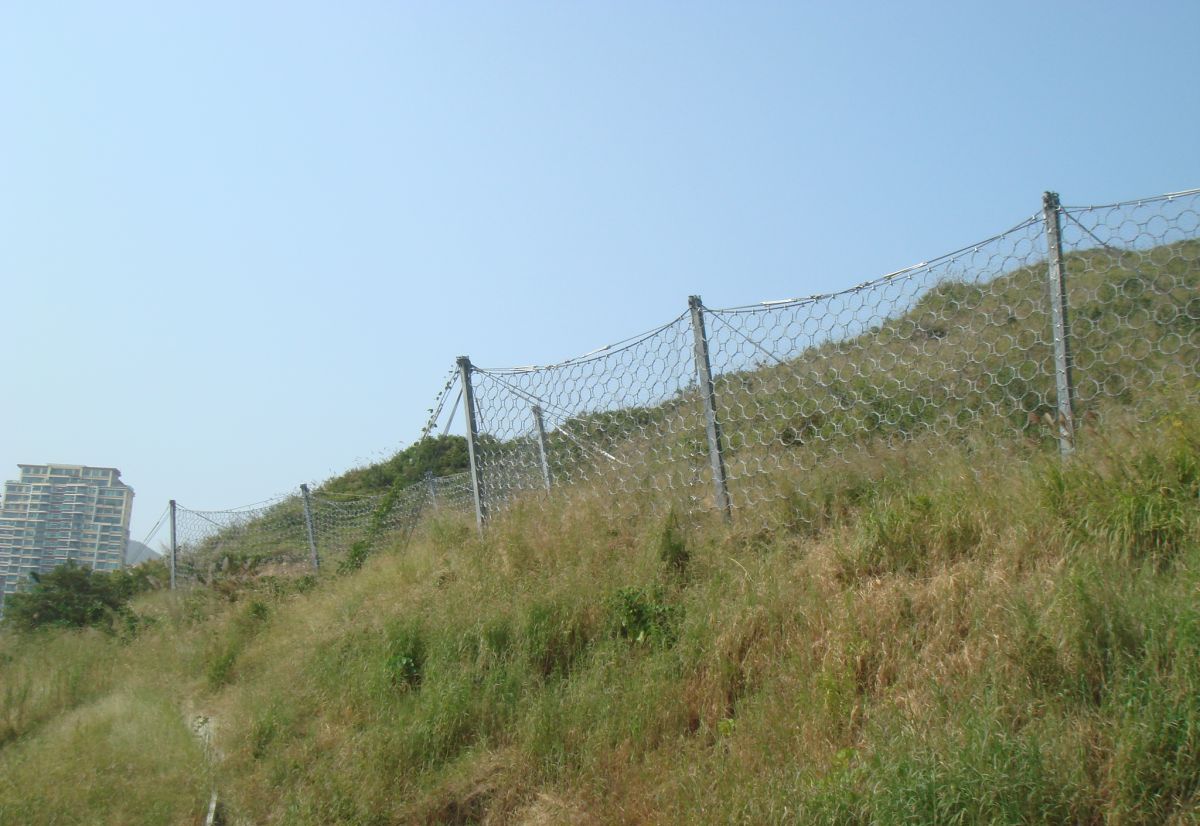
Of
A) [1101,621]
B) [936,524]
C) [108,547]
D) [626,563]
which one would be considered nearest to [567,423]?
[626,563]

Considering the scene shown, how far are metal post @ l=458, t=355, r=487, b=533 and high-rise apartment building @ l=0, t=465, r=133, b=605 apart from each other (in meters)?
11.1

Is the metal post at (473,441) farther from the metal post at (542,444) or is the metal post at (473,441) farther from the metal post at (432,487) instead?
the metal post at (432,487)

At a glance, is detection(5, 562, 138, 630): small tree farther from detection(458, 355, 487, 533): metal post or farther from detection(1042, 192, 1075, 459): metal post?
detection(1042, 192, 1075, 459): metal post

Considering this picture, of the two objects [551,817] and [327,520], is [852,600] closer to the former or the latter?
[551,817]

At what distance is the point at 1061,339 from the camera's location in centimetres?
461

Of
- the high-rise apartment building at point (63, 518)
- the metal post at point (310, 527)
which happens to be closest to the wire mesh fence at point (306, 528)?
Result: the metal post at point (310, 527)

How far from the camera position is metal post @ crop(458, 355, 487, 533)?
311 inches

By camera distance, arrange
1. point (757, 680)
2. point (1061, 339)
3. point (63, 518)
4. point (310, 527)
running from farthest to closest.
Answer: point (63, 518) < point (310, 527) < point (1061, 339) < point (757, 680)

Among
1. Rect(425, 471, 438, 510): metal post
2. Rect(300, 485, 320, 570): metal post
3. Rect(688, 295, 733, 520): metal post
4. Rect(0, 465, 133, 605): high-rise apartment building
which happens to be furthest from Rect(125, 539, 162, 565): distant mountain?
Rect(688, 295, 733, 520): metal post

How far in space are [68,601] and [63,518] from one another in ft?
18.5

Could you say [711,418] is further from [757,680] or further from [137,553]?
[137,553]

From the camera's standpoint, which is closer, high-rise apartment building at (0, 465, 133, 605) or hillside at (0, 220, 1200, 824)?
hillside at (0, 220, 1200, 824)

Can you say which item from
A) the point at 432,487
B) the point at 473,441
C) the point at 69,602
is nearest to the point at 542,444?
the point at 473,441

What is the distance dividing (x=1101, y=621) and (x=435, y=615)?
389 cm
